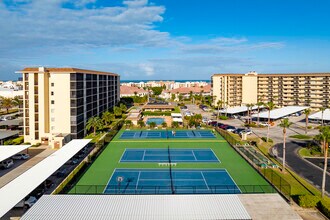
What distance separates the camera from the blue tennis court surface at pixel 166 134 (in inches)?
2120

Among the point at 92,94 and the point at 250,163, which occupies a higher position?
the point at 92,94

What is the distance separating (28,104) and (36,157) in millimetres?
11959

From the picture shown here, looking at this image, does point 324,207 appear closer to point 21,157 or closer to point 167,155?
point 167,155

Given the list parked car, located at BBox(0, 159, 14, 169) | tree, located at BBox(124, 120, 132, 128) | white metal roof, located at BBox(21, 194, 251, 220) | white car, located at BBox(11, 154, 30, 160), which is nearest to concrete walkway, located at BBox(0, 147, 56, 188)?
white car, located at BBox(11, 154, 30, 160)

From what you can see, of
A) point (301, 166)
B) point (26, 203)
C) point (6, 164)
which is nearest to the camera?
point (26, 203)

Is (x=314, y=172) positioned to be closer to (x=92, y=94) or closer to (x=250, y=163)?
(x=250, y=163)

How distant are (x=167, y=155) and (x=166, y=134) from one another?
582 inches

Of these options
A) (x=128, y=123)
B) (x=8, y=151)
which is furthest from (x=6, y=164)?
(x=128, y=123)

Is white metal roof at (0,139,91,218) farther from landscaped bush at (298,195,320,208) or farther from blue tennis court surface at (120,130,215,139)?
landscaped bush at (298,195,320,208)

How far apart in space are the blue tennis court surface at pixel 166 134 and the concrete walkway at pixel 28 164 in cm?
1377

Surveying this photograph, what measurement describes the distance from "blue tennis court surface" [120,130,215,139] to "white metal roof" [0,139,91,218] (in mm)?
19044

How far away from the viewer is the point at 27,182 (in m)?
25.0

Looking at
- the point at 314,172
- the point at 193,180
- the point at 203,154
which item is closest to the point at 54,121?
the point at 203,154

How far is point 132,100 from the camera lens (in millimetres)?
124250
